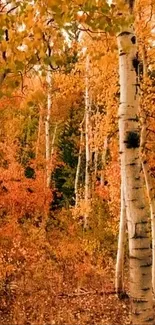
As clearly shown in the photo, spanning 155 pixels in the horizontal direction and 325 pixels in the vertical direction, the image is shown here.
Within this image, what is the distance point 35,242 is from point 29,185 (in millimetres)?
2751

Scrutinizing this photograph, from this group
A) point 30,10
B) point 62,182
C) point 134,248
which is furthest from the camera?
point 62,182

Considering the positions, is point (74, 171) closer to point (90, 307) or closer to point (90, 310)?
point (90, 307)

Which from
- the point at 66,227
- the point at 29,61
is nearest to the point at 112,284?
the point at 66,227

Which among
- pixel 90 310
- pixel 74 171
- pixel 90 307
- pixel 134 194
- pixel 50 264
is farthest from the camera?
pixel 74 171

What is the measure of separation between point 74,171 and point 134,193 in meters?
18.0

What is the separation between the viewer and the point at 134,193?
4.07m

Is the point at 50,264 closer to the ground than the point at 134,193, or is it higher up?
closer to the ground

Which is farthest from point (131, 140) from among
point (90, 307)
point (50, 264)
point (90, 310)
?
point (50, 264)

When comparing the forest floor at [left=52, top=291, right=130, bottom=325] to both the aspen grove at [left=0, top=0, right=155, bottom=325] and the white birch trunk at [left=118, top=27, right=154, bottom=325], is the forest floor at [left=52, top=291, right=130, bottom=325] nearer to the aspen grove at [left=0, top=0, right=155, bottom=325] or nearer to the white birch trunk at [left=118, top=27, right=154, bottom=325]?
the aspen grove at [left=0, top=0, right=155, bottom=325]

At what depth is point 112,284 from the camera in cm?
1215

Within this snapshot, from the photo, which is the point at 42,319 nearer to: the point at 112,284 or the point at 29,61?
the point at 112,284

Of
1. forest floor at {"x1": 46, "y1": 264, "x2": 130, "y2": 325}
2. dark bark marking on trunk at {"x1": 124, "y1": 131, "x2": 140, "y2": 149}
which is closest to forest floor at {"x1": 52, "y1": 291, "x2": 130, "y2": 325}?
forest floor at {"x1": 46, "y1": 264, "x2": 130, "y2": 325}

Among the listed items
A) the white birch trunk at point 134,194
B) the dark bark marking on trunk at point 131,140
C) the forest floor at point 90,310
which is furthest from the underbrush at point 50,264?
the dark bark marking on trunk at point 131,140

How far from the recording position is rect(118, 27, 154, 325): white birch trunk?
13.1 feet
